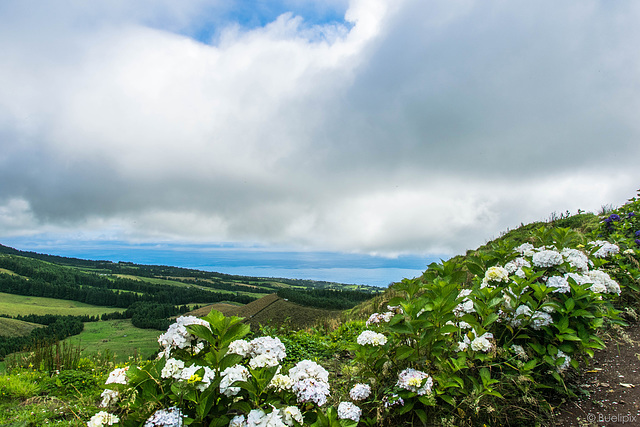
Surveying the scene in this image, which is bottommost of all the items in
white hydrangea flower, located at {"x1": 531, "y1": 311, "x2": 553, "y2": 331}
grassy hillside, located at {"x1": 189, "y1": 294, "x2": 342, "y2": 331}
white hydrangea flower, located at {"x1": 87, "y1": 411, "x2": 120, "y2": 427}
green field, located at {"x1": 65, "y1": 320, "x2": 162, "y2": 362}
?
green field, located at {"x1": 65, "y1": 320, "x2": 162, "y2": 362}

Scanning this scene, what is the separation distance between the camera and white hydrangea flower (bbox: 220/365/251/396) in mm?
2188

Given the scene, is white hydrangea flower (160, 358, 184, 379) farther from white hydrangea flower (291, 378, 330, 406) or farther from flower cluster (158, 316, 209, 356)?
white hydrangea flower (291, 378, 330, 406)

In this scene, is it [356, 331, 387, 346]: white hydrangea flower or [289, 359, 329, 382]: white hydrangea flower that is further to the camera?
[356, 331, 387, 346]: white hydrangea flower

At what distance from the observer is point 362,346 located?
3.36 metres

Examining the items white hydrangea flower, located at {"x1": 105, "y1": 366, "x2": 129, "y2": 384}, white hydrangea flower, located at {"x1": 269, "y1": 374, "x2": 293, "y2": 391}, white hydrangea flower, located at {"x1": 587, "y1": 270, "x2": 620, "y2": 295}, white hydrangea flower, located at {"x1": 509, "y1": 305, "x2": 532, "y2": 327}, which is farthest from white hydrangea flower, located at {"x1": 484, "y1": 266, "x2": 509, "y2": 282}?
white hydrangea flower, located at {"x1": 105, "y1": 366, "x2": 129, "y2": 384}

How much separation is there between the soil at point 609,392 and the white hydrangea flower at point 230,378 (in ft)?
9.94

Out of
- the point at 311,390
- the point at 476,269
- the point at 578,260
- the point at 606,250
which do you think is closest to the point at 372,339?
the point at 311,390

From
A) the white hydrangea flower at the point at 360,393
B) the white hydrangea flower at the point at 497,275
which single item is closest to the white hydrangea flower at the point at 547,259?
the white hydrangea flower at the point at 497,275

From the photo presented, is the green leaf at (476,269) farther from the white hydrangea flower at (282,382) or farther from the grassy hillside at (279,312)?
the grassy hillside at (279,312)

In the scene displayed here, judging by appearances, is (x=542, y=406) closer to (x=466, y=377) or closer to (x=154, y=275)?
(x=466, y=377)

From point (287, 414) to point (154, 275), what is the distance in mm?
110280

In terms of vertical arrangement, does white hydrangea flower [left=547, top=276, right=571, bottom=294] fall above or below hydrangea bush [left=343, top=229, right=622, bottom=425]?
above

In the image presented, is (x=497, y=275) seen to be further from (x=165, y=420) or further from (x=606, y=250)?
(x=165, y=420)

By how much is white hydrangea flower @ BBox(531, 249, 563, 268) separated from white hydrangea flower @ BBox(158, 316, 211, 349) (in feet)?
12.8
